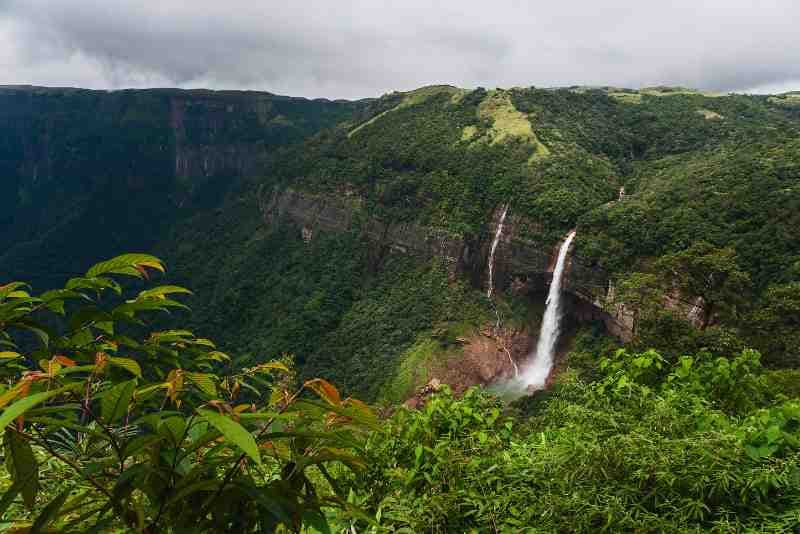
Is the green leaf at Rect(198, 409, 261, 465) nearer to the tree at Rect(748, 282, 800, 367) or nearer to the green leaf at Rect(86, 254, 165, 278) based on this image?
the green leaf at Rect(86, 254, 165, 278)

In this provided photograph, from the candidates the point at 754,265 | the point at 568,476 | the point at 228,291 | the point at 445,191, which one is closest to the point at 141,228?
the point at 228,291

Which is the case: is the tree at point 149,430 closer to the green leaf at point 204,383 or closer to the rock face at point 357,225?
the green leaf at point 204,383

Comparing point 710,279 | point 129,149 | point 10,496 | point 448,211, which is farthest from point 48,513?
point 129,149

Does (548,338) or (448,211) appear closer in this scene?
(548,338)

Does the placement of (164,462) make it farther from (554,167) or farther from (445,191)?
(445,191)

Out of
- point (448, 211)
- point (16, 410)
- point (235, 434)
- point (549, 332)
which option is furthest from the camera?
point (448, 211)

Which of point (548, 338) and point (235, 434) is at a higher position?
point (235, 434)

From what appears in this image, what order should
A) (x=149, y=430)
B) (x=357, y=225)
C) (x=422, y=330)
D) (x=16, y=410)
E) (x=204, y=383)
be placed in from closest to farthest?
(x=16, y=410) → (x=204, y=383) → (x=149, y=430) → (x=422, y=330) → (x=357, y=225)

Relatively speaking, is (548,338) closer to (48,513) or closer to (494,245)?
(494,245)
